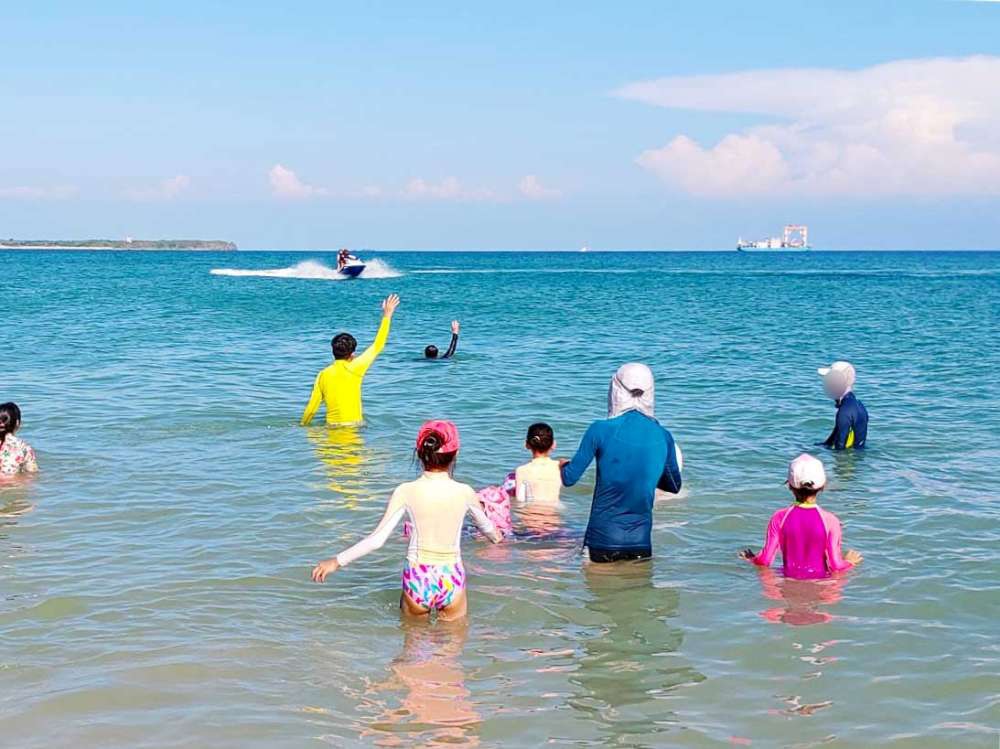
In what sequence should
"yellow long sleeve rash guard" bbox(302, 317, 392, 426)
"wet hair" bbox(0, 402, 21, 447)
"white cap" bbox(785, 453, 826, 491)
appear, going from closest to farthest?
"white cap" bbox(785, 453, 826, 491) → "wet hair" bbox(0, 402, 21, 447) → "yellow long sleeve rash guard" bbox(302, 317, 392, 426)

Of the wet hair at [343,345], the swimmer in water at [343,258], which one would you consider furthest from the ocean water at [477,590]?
the swimmer in water at [343,258]

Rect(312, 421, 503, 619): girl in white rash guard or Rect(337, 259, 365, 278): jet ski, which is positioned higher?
Rect(337, 259, 365, 278): jet ski

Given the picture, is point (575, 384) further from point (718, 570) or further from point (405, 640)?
point (405, 640)

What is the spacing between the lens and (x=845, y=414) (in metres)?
12.6

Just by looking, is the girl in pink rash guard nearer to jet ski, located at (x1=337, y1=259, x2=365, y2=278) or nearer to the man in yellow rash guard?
the man in yellow rash guard

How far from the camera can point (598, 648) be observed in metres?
6.41

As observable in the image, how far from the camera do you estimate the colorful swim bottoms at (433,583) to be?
21.2 feet

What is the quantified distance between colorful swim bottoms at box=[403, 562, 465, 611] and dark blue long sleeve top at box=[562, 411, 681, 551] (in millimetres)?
1012

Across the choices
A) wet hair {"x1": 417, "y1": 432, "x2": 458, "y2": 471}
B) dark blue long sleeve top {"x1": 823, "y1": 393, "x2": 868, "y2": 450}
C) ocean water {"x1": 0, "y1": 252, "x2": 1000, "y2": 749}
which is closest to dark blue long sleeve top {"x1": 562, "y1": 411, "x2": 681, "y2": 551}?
ocean water {"x1": 0, "y1": 252, "x2": 1000, "y2": 749}

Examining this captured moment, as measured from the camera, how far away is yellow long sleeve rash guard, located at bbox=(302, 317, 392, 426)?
12.2 meters

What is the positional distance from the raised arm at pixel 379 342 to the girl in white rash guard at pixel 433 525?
5217 millimetres

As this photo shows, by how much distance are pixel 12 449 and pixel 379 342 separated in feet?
13.4

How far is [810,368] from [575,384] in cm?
615

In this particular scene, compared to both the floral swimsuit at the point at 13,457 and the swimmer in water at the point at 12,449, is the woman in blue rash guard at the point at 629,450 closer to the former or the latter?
the swimmer in water at the point at 12,449
